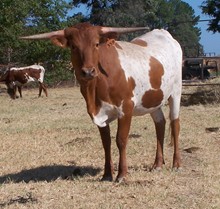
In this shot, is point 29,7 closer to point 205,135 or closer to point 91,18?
point 91,18

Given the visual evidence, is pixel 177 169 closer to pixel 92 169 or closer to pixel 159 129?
pixel 159 129

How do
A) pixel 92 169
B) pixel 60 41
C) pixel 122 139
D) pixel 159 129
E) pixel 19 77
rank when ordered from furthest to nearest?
pixel 19 77
pixel 159 129
pixel 92 169
pixel 122 139
pixel 60 41

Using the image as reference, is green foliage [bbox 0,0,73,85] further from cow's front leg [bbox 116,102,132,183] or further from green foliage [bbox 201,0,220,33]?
cow's front leg [bbox 116,102,132,183]

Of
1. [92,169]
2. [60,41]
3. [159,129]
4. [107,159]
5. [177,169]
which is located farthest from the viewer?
[159,129]

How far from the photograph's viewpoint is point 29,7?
87.0 feet

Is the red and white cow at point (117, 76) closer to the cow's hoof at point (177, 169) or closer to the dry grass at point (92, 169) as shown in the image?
the cow's hoof at point (177, 169)

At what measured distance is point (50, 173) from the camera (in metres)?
7.56

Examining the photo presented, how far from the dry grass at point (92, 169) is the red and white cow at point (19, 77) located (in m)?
11.5

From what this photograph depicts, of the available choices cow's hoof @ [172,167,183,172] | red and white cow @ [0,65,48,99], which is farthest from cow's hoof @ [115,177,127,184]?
red and white cow @ [0,65,48,99]

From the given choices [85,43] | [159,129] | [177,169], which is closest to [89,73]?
[85,43]

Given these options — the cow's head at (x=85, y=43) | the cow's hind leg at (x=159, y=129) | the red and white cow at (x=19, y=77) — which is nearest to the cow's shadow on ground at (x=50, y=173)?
the cow's hind leg at (x=159, y=129)

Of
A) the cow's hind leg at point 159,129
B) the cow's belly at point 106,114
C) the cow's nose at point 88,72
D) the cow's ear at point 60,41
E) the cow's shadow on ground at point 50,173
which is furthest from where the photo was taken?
the cow's hind leg at point 159,129

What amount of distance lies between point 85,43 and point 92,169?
7.19ft

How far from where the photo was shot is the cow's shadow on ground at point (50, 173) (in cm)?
722
